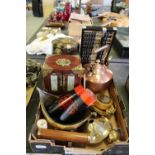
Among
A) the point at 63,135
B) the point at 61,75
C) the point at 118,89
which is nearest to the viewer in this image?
the point at 63,135

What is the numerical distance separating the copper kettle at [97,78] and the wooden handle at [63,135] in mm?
242

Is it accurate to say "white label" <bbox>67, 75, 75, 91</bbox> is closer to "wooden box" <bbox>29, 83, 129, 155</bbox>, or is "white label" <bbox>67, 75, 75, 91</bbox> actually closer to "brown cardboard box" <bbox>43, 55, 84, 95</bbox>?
"brown cardboard box" <bbox>43, 55, 84, 95</bbox>

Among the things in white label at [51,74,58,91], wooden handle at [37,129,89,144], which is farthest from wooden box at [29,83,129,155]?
white label at [51,74,58,91]

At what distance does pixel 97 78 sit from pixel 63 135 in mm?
300

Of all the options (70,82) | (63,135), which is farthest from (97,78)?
(63,135)

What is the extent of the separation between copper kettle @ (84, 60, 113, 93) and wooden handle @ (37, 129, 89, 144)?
0.24 m

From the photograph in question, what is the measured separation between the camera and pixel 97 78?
77cm

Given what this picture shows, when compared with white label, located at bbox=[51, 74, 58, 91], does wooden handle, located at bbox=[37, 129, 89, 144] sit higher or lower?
lower

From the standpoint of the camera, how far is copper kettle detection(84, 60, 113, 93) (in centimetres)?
76

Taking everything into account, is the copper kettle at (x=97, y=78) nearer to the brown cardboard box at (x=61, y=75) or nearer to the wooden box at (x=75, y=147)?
the brown cardboard box at (x=61, y=75)

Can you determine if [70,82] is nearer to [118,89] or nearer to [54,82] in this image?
[54,82]

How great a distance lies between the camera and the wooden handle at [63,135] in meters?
0.56
